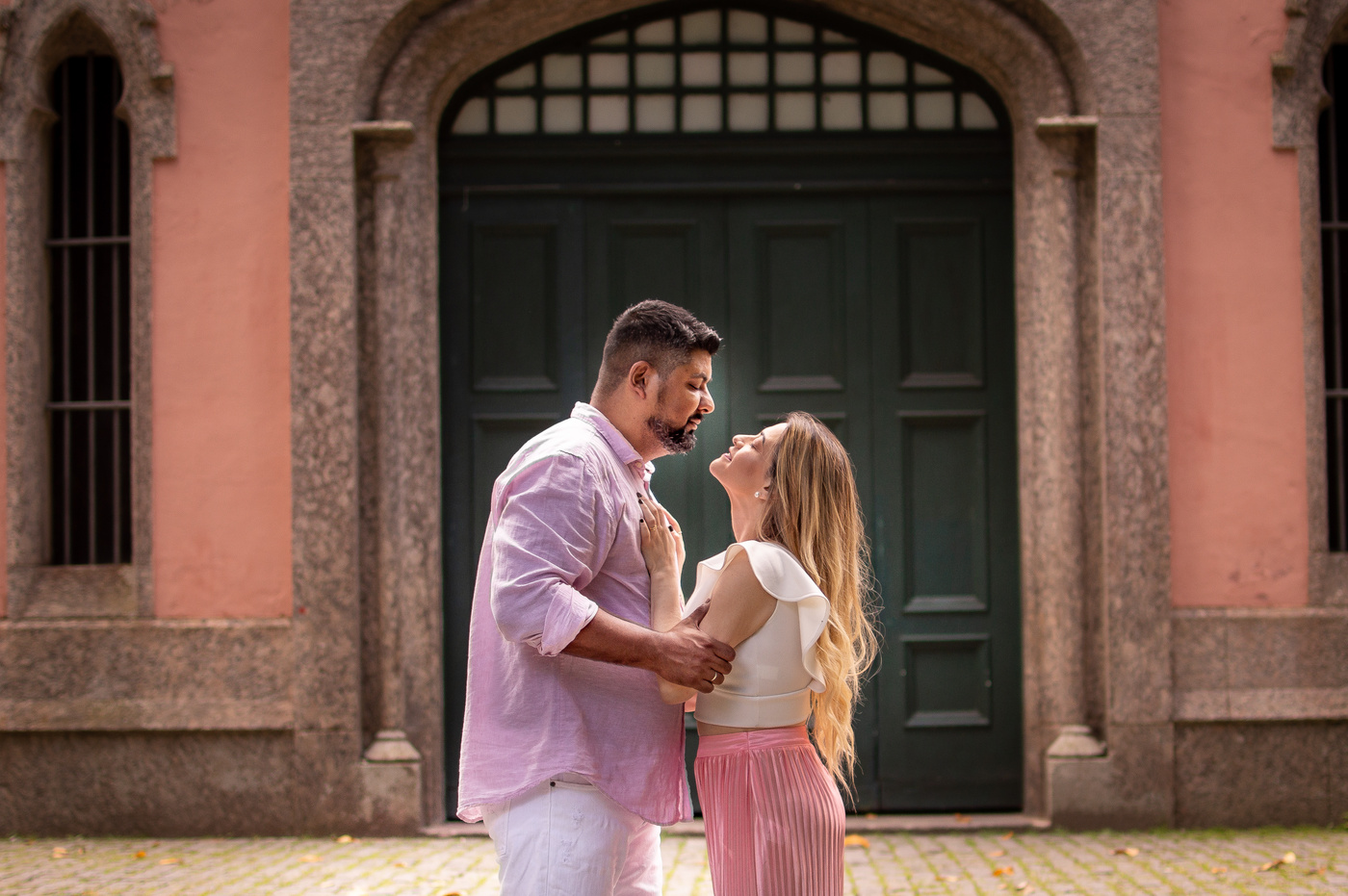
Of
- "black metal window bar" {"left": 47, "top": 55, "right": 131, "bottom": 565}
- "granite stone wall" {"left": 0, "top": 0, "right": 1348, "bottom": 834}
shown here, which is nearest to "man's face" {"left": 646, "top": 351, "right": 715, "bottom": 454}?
"granite stone wall" {"left": 0, "top": 0, "right": 1348, "bottom": 834}

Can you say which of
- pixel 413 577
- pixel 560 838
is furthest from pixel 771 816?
pixel 413 577

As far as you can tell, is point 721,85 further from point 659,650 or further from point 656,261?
point 659,650

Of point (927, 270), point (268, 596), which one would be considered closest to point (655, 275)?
point (927, 270)

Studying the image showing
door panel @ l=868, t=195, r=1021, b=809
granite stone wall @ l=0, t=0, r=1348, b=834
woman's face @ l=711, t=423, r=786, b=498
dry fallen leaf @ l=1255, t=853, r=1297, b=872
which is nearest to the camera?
woman's face @ l=711, t=423, r=786, b=498

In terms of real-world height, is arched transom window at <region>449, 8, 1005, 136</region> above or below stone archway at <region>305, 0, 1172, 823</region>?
above

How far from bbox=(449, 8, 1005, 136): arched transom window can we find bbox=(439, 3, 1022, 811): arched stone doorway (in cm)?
1

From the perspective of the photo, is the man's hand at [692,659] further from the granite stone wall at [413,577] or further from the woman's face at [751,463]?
the granite stone wall at [413,577]

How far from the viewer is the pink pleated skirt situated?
8.07ft

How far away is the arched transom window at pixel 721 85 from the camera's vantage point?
20.5 ft

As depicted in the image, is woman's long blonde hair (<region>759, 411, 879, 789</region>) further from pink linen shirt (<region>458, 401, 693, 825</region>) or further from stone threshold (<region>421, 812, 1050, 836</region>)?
stone threshold (<region>421, 812, 1050, 836</region>)

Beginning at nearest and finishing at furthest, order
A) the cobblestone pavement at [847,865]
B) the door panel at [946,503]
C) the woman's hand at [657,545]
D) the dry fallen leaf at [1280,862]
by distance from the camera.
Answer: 1. the woman's hand at [657,545]
2. the cobblestone pavement at [847,865]
3. the dry fallen leaf at [1280,862]
4. the door panel at [946,503]

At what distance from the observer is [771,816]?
2471 mm

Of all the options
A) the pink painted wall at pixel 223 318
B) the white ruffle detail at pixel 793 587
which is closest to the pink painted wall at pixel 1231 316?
the white ruffle detail at pixel 793 587

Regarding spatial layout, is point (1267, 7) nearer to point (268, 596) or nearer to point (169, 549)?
point (268, 596)
